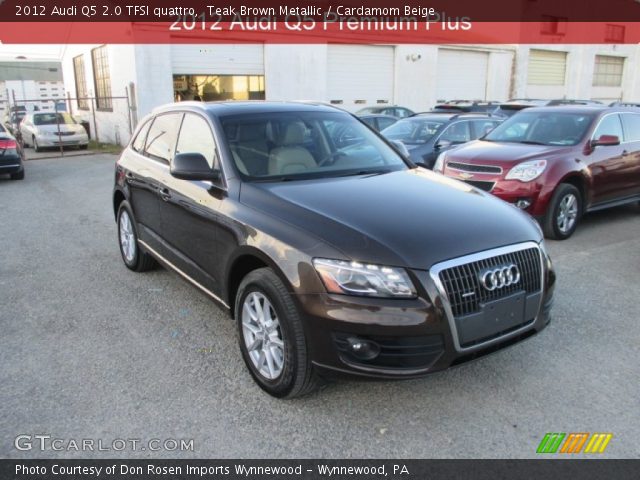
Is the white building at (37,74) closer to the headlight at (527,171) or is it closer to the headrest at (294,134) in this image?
the headlight at (527,171)

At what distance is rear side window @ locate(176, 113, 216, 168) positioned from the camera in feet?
13.3

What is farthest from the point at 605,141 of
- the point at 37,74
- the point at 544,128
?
the point at 37,74

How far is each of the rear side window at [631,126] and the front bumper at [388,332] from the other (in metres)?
6.55

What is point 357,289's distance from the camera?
9.34 ft

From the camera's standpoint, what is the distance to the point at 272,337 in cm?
324

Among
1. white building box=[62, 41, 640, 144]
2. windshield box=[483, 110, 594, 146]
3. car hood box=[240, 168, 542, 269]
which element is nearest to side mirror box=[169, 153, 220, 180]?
car hood box=[240, 168, 542, 269]

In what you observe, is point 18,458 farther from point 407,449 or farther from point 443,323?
point 443,323

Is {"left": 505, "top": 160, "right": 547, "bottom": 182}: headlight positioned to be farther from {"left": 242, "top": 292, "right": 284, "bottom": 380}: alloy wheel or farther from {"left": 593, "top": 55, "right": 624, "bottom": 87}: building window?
{"left": 593, "top": 55, "right": 624, "bottom": 87}: building window

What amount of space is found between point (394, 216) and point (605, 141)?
5.35 meters

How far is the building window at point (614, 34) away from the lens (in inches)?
1312

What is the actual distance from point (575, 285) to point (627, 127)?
156 inches

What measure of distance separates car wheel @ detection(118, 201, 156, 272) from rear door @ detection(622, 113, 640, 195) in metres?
6.71

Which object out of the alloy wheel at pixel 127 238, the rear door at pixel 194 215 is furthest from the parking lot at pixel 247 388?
the rear door at pixel 194 215
